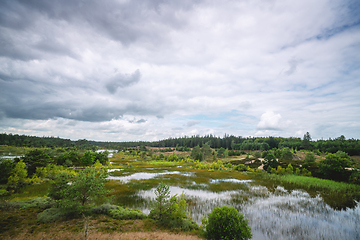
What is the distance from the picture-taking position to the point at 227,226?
40.4ft

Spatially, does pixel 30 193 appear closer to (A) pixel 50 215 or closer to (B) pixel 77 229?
(A) pixel 50 215

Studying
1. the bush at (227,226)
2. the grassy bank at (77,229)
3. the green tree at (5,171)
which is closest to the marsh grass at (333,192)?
the bush at (227,226)

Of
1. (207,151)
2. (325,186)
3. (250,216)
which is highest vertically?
(207,151)

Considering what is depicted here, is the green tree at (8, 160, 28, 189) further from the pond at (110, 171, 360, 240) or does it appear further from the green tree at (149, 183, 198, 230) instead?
the green tree at (149, 183, 198, 230)

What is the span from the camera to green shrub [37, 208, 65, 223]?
1428 centimetres

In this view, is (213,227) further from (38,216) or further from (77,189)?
(38,216)

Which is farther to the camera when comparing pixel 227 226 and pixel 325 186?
pixel 325 186

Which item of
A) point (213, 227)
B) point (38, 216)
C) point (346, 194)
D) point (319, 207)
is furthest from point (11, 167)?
point (346, 194)

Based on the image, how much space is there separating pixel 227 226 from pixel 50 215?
17154 millimetres

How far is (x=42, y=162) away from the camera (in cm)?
3344

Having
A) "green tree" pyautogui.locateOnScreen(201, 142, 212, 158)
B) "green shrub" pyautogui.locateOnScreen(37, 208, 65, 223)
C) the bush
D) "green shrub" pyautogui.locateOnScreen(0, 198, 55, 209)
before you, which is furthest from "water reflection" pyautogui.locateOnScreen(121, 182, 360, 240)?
"green tree" pyautogui.locateOnScreen(201, 142, 212, 158)

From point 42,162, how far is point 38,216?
2553 centimetres

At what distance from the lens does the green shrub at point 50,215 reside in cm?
1428

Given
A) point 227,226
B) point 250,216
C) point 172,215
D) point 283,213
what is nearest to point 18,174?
point 172,215
